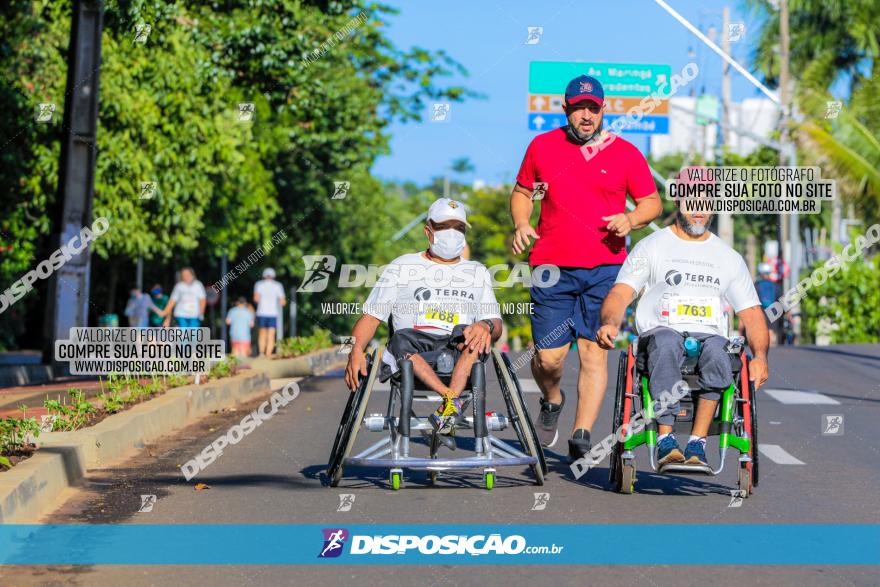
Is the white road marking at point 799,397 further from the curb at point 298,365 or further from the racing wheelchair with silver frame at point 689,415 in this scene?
the racing wheelchair with silver frame at point 689,415

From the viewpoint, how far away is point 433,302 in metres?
8.39

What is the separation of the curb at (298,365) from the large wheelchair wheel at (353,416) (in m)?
9.80

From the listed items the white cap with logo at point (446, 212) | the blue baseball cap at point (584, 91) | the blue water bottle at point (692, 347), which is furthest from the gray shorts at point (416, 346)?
the blue baseball cap at point (584, 91)

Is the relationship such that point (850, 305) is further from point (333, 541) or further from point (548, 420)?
point (333, 541)

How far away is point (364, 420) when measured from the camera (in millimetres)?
8094

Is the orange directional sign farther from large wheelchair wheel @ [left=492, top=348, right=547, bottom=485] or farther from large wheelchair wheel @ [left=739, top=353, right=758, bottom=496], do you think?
large wheelchair wheel @ [left=739, top=353, right=758, bottom=496]

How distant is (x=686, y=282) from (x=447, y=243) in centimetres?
133

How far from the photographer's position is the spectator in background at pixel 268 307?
84.3 feet

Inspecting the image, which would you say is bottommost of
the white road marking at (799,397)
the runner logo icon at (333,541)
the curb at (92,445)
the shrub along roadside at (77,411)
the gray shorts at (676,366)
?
the runner logo icon at (333,541)

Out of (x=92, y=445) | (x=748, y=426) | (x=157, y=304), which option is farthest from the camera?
(x=157, y=304)

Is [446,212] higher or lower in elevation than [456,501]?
higher

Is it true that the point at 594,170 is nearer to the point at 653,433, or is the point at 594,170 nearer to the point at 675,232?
the point at 675,232

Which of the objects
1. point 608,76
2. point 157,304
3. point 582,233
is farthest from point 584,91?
point 608,76

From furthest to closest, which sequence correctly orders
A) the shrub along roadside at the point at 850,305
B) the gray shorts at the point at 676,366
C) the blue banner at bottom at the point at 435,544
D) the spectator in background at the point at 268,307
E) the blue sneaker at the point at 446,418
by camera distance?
the shrub along roadside at the point at 850,305
the spectator in background at the point at 268,307
the blue sneaker at the point at 446,418
the gray shorts at the point at 676,366
the blue banner at bottom at the point at 435,544
